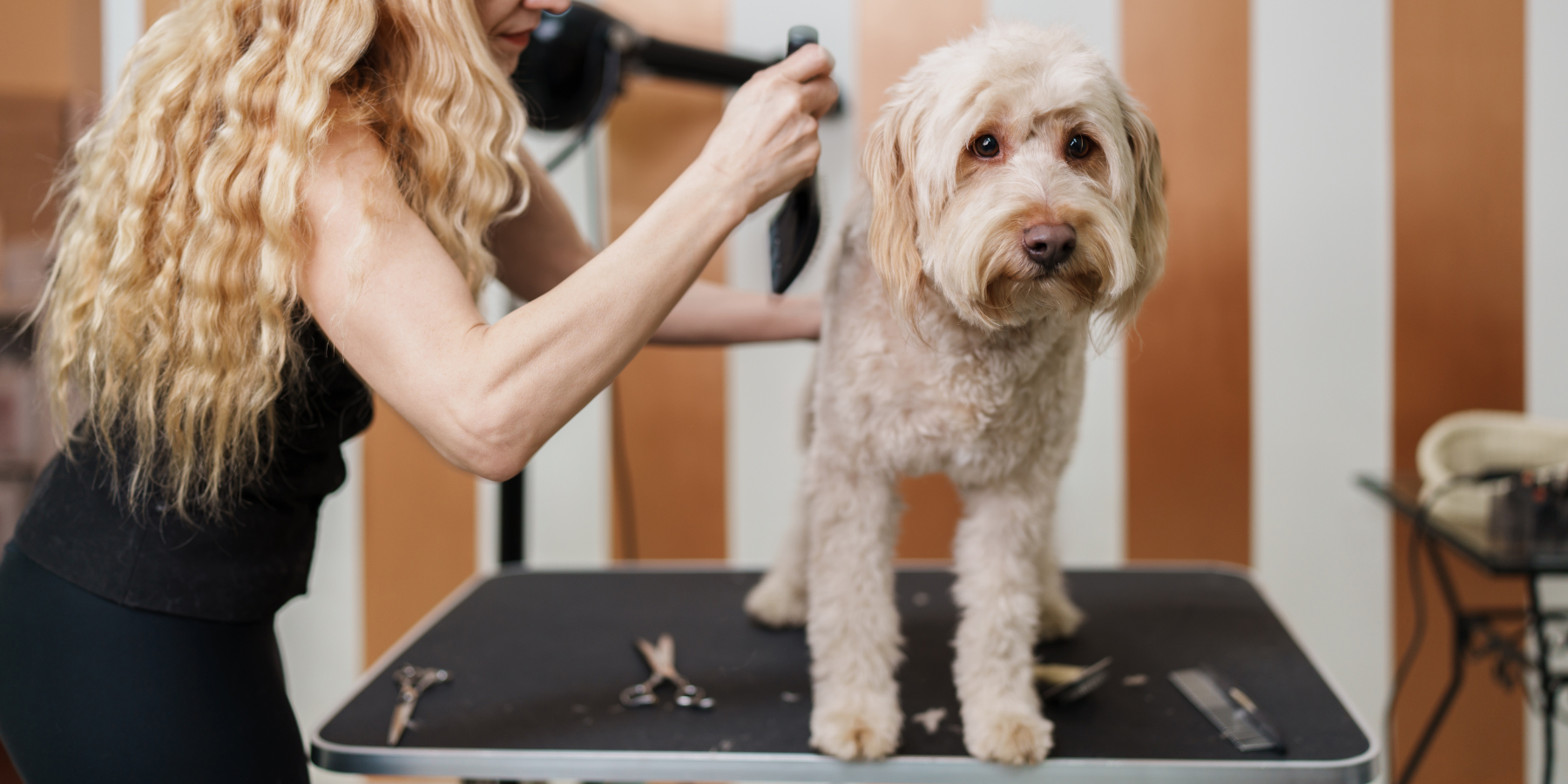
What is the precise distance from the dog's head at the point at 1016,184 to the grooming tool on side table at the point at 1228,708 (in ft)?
1.56

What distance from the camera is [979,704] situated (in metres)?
1.04

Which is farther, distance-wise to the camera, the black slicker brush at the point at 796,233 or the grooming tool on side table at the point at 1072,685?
the grooming tool on side table at the point at 1072,685

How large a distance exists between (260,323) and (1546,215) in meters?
2.35

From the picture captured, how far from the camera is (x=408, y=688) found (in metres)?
1.20

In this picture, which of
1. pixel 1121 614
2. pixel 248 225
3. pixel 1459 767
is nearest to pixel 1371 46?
pixel 1121 614

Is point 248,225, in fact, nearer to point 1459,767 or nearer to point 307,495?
point 307,495

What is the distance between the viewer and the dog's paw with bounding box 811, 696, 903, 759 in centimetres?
102

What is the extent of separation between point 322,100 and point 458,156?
0.43 feet

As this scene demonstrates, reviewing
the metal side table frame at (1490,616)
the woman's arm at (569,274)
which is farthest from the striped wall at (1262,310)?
the woman's arm at (569,274)

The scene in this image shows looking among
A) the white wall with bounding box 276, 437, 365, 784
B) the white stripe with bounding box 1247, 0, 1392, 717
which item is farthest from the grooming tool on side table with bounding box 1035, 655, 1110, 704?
the white wall with bounding box 276, 437, 365, 784

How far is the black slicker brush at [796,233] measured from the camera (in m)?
1.00

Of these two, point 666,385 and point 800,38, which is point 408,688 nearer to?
point 800,38

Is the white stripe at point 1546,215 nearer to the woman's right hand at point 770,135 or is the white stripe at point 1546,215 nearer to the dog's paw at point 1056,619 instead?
the dog's paw at point 1056,619

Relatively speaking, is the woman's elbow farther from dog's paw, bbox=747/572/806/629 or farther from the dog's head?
dog's paw, bbox=747/572/806/629
